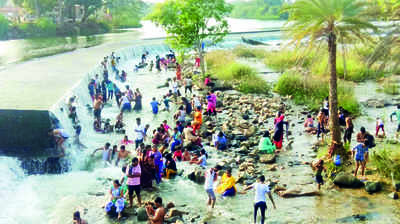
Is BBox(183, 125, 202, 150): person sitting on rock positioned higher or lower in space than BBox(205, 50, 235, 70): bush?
lower

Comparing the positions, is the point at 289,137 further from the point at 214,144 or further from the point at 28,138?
the point at 28,138

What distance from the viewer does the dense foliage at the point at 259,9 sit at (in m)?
120

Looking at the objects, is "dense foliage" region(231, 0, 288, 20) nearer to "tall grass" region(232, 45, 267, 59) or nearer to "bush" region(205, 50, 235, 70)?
"tall grass" region(232, 45, 267, 59)

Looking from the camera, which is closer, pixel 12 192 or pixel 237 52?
pixel 12 192

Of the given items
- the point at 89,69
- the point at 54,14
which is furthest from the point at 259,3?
the point at 89,69

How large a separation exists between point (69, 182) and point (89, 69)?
15.4m

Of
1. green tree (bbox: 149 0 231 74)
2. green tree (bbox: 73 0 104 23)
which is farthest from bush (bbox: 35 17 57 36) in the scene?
green tree (bbox: 149 0 231 74)

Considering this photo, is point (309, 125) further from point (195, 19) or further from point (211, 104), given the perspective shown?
point (195, 19)

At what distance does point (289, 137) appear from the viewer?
17.3 meters

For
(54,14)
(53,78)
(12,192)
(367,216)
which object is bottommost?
(12,192)

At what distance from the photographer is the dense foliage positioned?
11994cm

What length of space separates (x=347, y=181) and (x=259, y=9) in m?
122

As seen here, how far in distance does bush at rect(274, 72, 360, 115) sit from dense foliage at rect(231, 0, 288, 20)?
92.6 m

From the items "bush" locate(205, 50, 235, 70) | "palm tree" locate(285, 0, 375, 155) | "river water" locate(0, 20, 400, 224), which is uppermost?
"palm tree" locate(285, 0, 375, 155)
